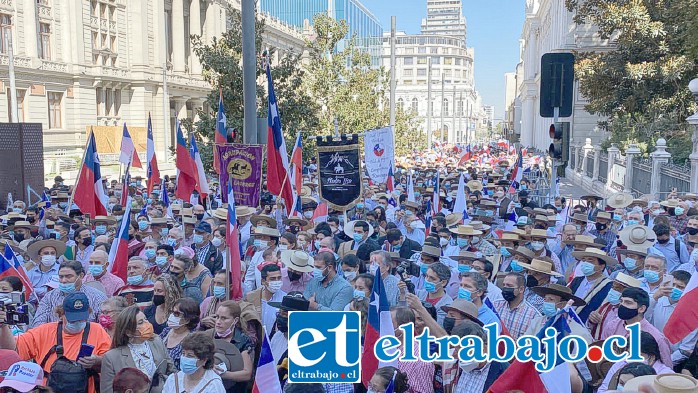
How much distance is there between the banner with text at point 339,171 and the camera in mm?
10414

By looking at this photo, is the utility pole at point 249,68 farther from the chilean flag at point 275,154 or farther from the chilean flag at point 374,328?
the chilean flag at point 374,328

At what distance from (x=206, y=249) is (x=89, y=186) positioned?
2.81 metres

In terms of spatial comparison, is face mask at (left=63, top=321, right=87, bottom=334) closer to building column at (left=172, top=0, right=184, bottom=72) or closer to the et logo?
the et logo

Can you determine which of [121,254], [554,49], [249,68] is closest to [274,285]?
[121,254]

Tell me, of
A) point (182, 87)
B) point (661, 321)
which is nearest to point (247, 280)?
point (661, 321)

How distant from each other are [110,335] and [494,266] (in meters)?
4.65

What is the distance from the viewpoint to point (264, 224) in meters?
9.63

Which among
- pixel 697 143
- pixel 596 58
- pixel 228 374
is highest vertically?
pixel 596 58

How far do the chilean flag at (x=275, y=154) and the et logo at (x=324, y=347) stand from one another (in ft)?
15.6

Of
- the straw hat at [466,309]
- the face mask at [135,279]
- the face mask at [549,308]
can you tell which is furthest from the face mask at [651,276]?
the face mask at [135,279]

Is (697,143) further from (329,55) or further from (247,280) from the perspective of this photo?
(329,55)

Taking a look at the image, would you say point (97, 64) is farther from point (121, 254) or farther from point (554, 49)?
point (121, 254)

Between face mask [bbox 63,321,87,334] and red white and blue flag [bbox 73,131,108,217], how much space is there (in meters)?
5.62

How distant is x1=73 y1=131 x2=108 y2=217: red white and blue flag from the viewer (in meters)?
10.3
